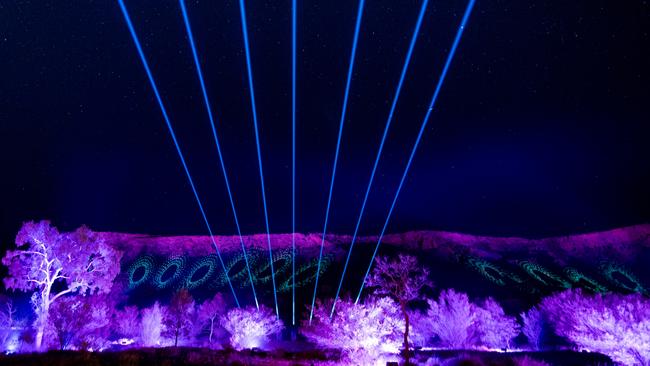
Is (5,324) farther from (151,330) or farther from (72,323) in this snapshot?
(72,323)

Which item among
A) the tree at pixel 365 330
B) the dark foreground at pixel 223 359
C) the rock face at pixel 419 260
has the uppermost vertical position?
the rock face at pixel 419 260

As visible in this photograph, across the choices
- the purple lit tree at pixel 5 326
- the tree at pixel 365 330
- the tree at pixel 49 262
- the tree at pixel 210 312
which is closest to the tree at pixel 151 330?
the tree at pixel 210 312

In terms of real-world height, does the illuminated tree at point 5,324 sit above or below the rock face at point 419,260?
below

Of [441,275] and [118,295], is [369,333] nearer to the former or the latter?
[441,275]

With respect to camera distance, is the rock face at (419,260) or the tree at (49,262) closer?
the tree at (49,262)

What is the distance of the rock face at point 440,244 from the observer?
7688cm

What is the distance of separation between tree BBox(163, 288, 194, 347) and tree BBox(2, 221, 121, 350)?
1479 centimetres

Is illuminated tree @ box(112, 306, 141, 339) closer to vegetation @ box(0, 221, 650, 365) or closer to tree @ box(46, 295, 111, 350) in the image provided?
vegetation @ box(0, 221, 650, 365)

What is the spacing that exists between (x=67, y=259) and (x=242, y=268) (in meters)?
49.2

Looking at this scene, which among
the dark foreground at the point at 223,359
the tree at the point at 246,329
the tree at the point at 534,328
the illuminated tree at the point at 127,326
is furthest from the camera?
the illuminated tree at the point at 127,326

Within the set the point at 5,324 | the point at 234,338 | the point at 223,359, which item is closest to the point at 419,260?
the point at 234,338

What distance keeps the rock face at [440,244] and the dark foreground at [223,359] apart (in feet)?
177

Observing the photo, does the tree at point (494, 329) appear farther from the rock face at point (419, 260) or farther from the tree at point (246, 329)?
the tree at point (246, 329)

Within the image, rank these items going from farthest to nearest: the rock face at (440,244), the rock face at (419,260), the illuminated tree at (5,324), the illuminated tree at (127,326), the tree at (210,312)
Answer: the rock face at (440,244)
the rock face at (419,260)
the tree at (210,312)
the illuminated tree at (127,326)
the illuminated tree at (5,324)
